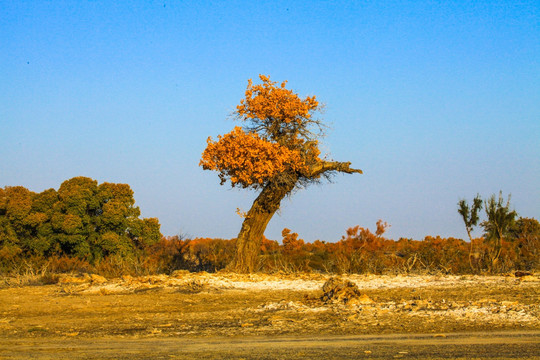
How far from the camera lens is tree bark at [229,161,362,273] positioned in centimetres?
1842

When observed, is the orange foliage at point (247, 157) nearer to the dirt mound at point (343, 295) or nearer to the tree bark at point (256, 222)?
the tree bark at point (256, 222)

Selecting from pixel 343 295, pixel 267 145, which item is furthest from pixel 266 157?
pixel 343 295

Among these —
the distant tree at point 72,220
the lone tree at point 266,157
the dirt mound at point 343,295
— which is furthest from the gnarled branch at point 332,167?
the distant tree at point 72,220

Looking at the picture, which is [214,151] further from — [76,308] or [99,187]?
[99,187]

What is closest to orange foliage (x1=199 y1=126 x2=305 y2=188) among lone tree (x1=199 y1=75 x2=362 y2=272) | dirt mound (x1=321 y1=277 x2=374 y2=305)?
lone tree (x1=199 y1=75 x2=362 y2=272)

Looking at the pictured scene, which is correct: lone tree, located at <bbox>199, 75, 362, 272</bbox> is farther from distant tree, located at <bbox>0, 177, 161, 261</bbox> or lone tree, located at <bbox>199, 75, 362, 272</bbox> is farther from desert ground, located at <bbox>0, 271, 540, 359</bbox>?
distant tree, located at <bbox>0, 177, 161, 261</bbox>

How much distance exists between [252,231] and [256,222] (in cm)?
31

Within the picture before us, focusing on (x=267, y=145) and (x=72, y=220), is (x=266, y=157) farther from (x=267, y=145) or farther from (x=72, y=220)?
(x=72, y=220)

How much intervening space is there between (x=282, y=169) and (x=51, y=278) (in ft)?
24.3

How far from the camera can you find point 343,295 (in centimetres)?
1223

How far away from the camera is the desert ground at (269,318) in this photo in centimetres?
800

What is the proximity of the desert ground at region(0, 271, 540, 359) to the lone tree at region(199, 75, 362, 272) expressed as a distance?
1.97 meters

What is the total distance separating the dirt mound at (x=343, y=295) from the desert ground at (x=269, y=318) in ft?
0.08

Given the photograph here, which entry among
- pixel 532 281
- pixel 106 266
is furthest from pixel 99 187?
pixel 532 281
